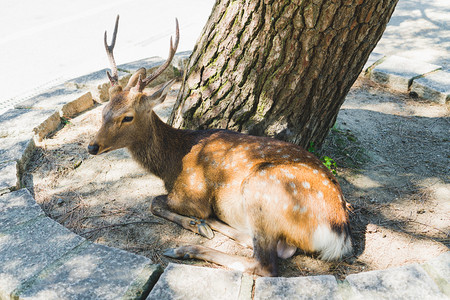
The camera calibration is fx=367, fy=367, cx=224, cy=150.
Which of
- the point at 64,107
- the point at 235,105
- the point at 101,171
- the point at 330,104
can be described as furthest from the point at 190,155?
the point at 64,107

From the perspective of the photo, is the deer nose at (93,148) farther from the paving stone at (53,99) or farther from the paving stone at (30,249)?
the paving stone at (53,99)

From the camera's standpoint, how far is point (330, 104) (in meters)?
3.60

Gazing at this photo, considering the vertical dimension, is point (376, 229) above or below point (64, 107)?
below

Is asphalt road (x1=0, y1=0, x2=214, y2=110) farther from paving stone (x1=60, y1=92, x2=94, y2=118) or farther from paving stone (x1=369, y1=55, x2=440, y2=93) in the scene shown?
paving stone (x1=369, y1=55, x2=440, y2=93)

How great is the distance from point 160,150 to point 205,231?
32.3 inches

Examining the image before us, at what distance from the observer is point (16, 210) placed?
2955 millimetres

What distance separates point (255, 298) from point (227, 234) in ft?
3.11

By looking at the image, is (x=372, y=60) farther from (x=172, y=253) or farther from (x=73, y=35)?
(x=73, y=35)

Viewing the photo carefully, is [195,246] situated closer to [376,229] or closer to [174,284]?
[174,284]

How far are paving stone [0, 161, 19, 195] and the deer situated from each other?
95 cm

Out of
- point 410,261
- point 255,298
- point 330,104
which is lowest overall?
point 410,261

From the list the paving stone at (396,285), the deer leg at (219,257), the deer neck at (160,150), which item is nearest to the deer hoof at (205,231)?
the deer leg at (219,257)

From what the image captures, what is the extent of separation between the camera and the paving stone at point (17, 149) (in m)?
3.69

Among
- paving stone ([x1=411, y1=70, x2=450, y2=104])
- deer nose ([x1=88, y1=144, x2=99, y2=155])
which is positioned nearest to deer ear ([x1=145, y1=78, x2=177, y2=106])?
deer nose ([x1=88, y1=144, x2=99, y2=155])
